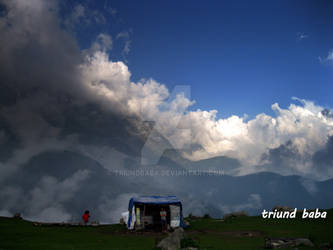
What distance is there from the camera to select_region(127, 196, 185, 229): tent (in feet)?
119

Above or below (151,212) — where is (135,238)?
below

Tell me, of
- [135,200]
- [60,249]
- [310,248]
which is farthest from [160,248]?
[135,200]

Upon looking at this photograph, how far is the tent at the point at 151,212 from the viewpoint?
3622 centimetres

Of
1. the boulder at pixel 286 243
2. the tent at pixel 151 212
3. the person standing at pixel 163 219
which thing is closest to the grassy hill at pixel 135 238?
the boulder at pixel 286 243

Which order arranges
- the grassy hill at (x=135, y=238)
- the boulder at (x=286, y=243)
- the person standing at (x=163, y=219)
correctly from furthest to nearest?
the person standing at (x=163, y=219), the grassy hill at (x=135, y=238), the boulder at (x=286, y=243)

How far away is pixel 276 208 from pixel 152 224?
28.8 meters

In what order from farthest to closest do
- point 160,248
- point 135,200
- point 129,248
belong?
1. point 135,200
2. point 129,248
3. point 160,248

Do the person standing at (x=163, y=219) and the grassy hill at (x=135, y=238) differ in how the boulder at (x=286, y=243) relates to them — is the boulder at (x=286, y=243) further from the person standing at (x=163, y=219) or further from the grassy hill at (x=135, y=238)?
the person standing at (x=163, y=219)

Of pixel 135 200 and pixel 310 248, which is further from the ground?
pixel 135 200

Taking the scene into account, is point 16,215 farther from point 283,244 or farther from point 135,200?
point 283,244

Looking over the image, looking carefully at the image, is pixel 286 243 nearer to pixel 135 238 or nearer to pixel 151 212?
pixel 135 238

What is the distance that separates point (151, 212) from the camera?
39500 mm

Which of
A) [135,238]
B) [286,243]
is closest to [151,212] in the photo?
[135,238]

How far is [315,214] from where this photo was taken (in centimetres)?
4188
